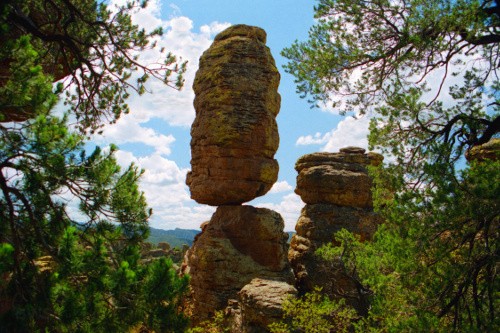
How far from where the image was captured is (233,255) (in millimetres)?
19188

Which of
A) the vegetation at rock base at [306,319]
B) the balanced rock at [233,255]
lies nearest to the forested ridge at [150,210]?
the vegetation at rock base at [306,319]

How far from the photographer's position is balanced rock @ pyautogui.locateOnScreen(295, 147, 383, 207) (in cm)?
2316

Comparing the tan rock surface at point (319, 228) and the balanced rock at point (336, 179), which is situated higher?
the balanced rock at point (336, 179)

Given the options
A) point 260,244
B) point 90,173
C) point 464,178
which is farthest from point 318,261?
point 90,173

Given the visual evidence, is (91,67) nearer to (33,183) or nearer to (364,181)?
(33,183)

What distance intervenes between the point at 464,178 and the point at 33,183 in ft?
22.4

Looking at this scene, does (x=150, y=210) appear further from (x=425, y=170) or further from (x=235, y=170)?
(x=235, y=170)

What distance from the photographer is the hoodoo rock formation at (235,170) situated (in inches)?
752

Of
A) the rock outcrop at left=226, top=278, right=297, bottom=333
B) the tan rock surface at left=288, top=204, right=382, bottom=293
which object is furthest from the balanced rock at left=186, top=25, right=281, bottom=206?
the rock outcrop at left=226, top=278, right=297, bottom=333

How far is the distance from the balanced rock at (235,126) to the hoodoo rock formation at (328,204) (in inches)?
129

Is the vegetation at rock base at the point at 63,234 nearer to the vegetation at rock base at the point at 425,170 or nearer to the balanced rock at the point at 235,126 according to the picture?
the vegetation at rock base at the point at 425,170

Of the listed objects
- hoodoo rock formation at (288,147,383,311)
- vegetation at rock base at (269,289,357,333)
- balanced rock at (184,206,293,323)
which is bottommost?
vegetation at rock base at (269,289,357,333)

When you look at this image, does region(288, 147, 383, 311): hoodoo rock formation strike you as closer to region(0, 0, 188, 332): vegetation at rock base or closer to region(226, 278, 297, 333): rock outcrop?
region(226, 278, 297, 333): rock outcrop

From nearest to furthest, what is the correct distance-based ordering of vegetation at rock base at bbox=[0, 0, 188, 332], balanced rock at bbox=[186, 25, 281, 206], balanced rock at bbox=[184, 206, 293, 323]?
1. vegetation at rock base at bbox=[0, 0, 188, 332]
2. balanced rock at bbox=[184, 206, 293, 323]
3. balanced rock at bbox=[186, 25, 281, 206]
